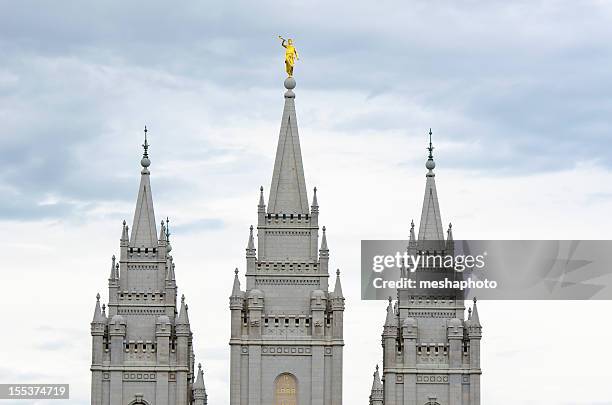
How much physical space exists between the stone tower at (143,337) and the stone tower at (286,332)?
3646 mm

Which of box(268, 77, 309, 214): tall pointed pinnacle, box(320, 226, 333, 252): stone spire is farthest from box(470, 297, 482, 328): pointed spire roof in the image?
box(268, 77, 309, 214): tall pointed pinnacle

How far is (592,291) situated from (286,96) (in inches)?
1049

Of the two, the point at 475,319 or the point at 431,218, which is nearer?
the point at 475,319

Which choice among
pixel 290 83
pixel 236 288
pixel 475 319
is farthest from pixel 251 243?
pixel 475 319

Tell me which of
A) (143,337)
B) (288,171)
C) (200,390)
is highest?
(288,171)

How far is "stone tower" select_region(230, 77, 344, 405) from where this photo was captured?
182750 mm

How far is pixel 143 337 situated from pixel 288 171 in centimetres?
1610

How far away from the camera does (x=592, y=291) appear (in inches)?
7175

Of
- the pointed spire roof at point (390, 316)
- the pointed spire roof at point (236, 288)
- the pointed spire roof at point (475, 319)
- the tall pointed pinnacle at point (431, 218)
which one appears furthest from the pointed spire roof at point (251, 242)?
the pointed spire roof at point (475, 319)

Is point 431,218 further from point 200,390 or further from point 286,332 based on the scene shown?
point 200,390

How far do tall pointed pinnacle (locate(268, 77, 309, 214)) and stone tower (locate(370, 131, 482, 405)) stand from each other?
10.2m

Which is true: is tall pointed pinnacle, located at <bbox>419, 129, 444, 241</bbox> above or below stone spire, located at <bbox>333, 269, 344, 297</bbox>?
above

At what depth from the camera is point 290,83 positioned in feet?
617

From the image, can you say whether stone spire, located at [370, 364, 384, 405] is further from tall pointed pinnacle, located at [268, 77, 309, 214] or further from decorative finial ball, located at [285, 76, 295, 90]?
decorative finial ball, located at [285, 76, 295, 90]
